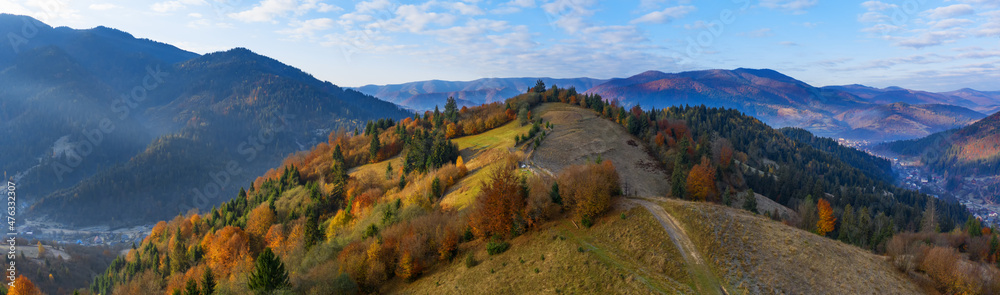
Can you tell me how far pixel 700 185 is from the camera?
73.2 meters

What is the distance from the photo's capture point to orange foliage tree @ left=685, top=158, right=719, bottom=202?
72.5m

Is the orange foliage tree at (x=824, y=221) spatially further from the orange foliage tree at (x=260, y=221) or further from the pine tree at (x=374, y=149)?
the orange foliage tree at (x=260, y=221)

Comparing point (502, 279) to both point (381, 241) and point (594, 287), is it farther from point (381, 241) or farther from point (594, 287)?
point (381, 241)

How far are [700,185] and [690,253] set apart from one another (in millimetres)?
42590

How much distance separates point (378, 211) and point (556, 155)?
37068mm

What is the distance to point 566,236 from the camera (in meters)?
40.6

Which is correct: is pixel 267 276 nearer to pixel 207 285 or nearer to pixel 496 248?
pixel 207 285

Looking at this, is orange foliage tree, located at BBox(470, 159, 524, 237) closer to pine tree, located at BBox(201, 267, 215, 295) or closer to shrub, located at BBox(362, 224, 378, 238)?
shrub, located at BBox(362, 224, 378, 238)

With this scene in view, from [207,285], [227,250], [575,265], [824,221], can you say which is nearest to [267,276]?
[207,285]

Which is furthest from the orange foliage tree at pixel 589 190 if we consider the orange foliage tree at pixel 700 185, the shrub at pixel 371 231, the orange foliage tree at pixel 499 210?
the orange foliage tree at pixel 700 185

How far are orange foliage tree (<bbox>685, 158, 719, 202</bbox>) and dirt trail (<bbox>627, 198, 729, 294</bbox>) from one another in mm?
32351

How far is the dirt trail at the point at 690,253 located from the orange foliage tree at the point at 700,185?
32351 millimetres

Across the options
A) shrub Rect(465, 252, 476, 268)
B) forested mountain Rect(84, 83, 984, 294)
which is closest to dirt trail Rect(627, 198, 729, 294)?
forested mountain Rect(84, 83, 984, 294)

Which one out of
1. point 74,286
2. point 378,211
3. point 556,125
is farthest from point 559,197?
point 74,286
